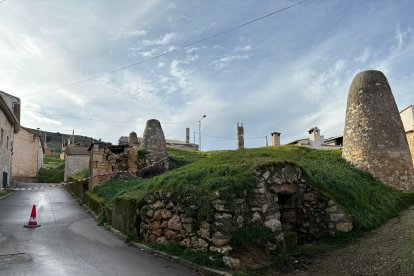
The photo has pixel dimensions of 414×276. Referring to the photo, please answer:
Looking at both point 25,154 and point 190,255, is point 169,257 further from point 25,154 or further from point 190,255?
point 25,154

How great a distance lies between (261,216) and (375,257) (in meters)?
2.35

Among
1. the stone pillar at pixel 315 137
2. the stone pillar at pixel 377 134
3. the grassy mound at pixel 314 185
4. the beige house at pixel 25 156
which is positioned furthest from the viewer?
the beige house at pixel 25 156

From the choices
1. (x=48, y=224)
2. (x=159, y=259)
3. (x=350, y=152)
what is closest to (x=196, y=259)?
(x=159, y=259)

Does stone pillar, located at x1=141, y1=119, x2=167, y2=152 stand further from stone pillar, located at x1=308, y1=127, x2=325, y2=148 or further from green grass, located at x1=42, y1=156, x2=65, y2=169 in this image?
green grass, located at x1=42, y1=156, x2=65, y2=169

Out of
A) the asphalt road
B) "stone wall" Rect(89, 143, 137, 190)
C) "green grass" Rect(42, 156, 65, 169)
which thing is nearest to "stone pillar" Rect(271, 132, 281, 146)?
"stone wall" Rect(89, 143, 137, 190)

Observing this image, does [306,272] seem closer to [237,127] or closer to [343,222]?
[343,222]

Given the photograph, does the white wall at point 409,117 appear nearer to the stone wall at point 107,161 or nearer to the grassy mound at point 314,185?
the grassy mound at point 314,185

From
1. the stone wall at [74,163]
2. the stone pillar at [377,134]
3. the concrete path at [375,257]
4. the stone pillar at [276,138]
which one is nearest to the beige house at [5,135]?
the stone wall at [74,163]

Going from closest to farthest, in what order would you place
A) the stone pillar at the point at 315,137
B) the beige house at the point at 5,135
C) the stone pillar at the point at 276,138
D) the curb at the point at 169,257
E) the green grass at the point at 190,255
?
the curb at the point at 169,257 < the green grass at the point at 190,255 < the beige house at the point at 5,135 < the stone pillar at the point at 315,137 < the stone pillar at the point at 276,138

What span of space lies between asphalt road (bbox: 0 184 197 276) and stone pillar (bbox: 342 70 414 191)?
9027 millimetres

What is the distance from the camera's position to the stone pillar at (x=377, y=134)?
12.4m

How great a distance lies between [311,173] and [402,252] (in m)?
3.30

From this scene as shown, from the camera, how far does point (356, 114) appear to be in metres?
13.3

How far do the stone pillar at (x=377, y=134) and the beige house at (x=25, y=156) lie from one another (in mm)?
37610
